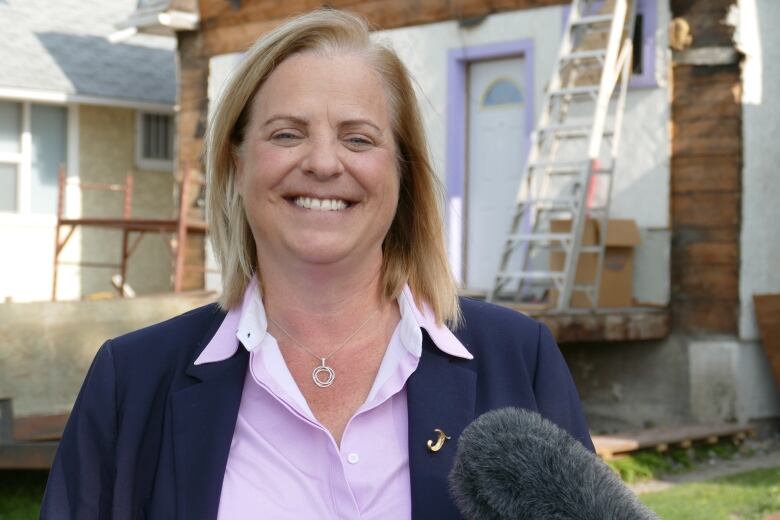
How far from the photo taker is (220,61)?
47.0 ft

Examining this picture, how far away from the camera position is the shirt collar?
2461mm

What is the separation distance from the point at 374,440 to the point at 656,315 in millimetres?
8079

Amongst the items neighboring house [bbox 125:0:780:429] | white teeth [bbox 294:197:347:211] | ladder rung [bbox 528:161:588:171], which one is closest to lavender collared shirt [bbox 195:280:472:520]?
white teeth [bbox 294:197:347:211]

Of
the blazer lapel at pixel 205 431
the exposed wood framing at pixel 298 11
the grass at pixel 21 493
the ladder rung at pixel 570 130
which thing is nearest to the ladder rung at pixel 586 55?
the ladder rung at pixel 570 130

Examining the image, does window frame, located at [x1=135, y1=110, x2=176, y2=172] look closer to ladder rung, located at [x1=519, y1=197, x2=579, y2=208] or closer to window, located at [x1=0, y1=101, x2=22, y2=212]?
window, located at [x1=0, y1=101, x2=22, y2=212]

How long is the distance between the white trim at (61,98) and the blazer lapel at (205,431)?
15151mm

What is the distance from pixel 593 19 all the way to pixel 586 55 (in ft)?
0.99

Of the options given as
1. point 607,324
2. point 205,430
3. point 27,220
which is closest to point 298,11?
point 607,324

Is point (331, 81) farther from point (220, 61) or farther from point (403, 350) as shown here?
point (220, 61)

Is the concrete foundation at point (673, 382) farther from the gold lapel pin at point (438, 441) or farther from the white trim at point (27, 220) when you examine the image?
the white trim at point (27, 220)

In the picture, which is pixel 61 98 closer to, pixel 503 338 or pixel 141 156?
pixel 141 156

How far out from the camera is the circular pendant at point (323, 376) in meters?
2.47

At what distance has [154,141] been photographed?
18531 mm

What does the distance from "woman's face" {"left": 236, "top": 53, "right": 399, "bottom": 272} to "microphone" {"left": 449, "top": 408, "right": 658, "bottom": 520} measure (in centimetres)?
65
